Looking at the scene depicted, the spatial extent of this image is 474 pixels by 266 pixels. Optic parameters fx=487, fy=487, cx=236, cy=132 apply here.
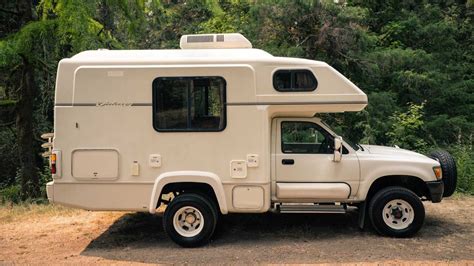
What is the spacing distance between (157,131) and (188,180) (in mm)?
792

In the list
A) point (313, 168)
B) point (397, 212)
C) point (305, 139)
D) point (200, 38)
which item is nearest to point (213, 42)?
point (200, 38)

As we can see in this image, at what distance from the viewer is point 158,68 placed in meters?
6.64

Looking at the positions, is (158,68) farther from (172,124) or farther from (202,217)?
(202,217)

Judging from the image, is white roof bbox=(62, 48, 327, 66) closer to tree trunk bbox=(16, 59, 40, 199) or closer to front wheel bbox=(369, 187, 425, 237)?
front wheel bbox=(369, 187, 425, 237)

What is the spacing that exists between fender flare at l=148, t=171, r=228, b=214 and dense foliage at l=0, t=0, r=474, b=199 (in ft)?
14.7

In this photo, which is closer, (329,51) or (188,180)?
(188,180)

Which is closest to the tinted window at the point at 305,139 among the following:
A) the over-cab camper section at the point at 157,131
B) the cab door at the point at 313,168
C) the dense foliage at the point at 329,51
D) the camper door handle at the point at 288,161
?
the cab door at the point at 313,168

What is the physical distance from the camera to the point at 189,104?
22.0 ft

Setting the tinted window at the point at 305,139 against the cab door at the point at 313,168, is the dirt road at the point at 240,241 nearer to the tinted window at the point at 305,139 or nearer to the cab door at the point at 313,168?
the cab door at the point at 313,168

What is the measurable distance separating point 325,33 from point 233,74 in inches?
301

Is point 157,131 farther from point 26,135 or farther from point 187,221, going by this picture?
point 26,135

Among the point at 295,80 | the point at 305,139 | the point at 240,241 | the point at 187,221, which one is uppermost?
the point at 295,80

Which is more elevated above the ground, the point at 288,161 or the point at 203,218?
the point at 288,161

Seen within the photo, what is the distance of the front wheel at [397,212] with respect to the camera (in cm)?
695
